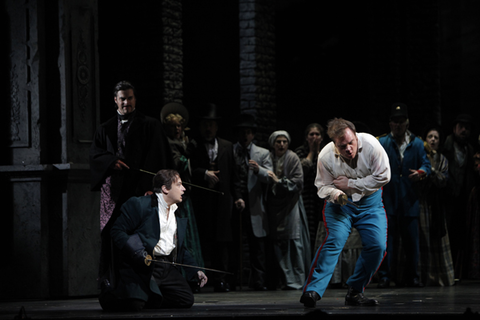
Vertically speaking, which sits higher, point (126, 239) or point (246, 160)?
point (246, 160)

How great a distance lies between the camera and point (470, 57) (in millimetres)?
12930

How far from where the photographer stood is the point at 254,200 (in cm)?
906

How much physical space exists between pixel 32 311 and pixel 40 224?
1.67 m

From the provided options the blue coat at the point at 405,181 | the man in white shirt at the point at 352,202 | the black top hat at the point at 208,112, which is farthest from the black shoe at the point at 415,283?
the black top hat at the point at 208,112

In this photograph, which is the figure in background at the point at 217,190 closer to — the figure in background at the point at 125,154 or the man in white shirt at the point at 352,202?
the figure in background at the point at 125,154

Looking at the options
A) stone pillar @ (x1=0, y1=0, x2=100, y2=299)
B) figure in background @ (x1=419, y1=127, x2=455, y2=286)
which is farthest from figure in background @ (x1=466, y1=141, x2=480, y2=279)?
stone pillar @ (x1=0, y1=0, x2=100, y2=299)

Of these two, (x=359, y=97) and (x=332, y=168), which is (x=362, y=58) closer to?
(x=359, y=97)

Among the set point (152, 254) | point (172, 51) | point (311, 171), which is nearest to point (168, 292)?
point (152, 254)

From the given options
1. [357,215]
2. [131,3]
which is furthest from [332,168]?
[131,3]

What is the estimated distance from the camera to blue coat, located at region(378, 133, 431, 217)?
29.0ft

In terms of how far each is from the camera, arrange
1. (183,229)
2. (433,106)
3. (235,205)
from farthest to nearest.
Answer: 1. (433,106)
2. (235,205)
3. (183,229)

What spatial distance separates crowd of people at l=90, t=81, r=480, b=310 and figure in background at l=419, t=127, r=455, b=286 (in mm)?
11

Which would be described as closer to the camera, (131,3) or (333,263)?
(333,263)

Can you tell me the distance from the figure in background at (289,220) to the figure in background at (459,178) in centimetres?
187
